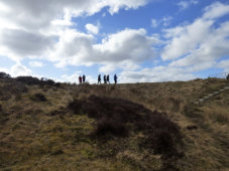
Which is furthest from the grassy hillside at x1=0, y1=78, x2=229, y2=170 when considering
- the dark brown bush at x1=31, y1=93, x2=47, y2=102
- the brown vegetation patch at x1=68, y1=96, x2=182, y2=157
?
the dark brown bush at x1=31, y1=93, x2=47, y2=102

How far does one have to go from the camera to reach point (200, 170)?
196 inches

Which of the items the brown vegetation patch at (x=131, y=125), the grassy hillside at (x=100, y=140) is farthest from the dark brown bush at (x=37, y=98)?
the brown vegetation patch at (x=131, y=125)

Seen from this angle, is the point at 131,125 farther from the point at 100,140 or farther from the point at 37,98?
the point at 37,98

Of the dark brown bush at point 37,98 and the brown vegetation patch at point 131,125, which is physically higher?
the dark brown bush at point 37,98

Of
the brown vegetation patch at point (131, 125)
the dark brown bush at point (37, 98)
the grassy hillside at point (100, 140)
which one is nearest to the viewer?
the grassy hillside at point (100, 140)

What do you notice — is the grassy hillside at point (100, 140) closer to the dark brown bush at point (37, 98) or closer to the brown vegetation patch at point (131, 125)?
the brown vegetation patch at point (131, 125)

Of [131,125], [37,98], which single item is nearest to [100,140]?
[131,125]

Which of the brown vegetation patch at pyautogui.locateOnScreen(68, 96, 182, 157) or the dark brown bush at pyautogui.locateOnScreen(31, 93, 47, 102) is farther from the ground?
the dark brown bush at pyautogui.locateOnScreen(31, 93, 47, 102)

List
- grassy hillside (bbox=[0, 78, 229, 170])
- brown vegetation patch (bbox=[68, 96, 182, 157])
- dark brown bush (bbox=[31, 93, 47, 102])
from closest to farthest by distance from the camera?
grassy hillside (bbox=[0, 78, 229, 170]) < brown vegetation patch (bbox=[68, 96, 182, 157]) < dark brown bush (bbox=[31, 93, 47, 102])

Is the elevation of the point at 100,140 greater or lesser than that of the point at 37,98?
lesser

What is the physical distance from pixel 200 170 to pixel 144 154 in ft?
5.23

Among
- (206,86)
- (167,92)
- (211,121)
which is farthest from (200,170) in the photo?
(206,86)

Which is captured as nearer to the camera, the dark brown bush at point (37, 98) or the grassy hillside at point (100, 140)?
→ the grassy hillside at point (100, 140)

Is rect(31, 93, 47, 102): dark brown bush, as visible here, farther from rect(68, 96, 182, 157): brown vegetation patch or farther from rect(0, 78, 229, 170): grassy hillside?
rect(68, 96, 182, 157): brown vegetation patch
